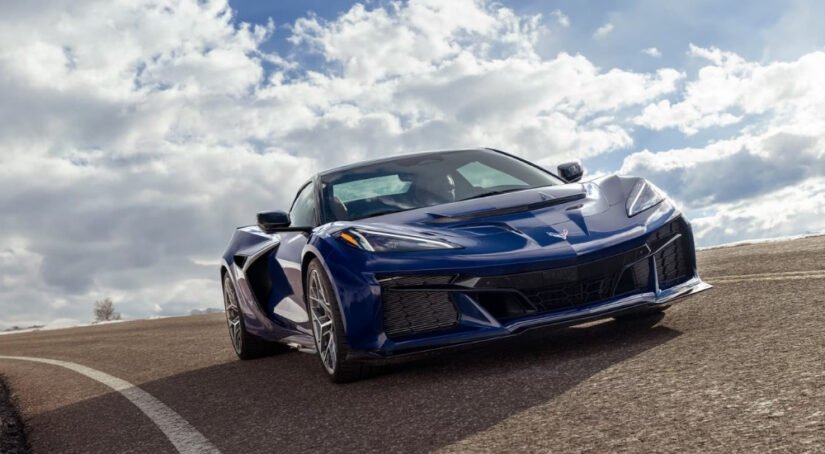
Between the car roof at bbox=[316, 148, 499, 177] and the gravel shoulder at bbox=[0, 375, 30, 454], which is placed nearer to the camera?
the gravel shoulder at bbox=[0, 375, 30, 454]

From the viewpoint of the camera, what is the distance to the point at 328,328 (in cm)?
482

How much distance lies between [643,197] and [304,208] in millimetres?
2345

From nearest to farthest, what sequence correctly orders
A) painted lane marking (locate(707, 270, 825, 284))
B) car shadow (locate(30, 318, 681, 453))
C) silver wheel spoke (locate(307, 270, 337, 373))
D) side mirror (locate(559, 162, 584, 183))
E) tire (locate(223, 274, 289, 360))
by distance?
car shadow (locate(30, 318, 681, 453)) < silver wheel spoke (locate(307, 270, 337, 373)) < side mirror (locate(559, 162, 584, 183)) < painted lane marking (locate(707, 270, 825, 284)) < tire (locate(223, 274, 289, 360))

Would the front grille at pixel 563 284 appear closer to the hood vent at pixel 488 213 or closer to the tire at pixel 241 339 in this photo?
the hood vent at pixel 488 213

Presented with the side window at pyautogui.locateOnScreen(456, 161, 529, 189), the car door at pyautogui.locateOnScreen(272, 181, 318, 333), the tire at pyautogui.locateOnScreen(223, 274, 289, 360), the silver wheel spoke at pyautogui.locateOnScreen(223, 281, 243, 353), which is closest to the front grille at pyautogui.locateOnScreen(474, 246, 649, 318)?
the side window at pyautogui.locateOnScreen(456, 161, 529, 189)

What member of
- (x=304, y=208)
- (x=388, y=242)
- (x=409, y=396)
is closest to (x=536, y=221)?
(x=388, y=242)

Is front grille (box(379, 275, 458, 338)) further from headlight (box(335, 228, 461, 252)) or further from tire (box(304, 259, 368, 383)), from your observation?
tire (box(304, 259, 368, 383))

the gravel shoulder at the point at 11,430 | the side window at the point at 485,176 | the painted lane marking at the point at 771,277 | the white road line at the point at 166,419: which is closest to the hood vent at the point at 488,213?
the side window at the point at 485,176

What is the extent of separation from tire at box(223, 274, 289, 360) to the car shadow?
3.74ft

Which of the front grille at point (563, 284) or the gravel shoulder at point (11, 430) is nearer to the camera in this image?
the front grille at point (563, 284)

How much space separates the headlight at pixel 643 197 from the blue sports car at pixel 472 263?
0.01m

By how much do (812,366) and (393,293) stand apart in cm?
185

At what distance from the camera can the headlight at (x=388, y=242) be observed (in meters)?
4.36

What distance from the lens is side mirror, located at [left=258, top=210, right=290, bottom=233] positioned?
5438mm
